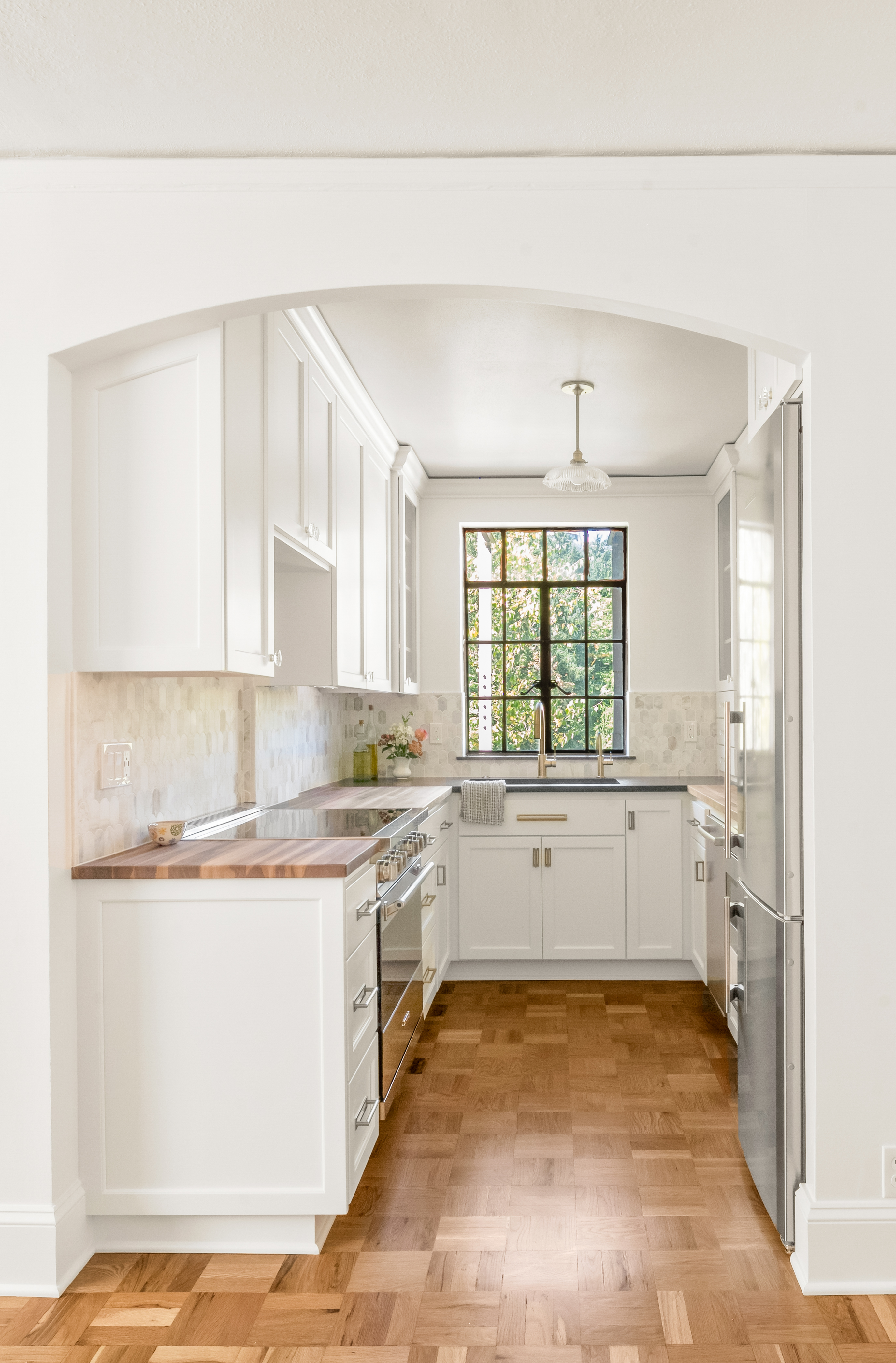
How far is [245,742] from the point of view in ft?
12.1

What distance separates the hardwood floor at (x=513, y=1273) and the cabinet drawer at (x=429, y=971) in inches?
24.3

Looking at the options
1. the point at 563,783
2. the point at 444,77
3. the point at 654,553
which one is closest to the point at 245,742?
the point at 563,783

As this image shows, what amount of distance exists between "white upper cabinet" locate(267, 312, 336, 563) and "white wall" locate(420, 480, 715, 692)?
7.25 ft

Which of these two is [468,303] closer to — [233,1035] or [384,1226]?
[233,1035]

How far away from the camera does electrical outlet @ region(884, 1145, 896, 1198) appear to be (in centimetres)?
224

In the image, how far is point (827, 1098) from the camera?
2.26 metres

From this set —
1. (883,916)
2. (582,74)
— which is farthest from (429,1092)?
(582,74)

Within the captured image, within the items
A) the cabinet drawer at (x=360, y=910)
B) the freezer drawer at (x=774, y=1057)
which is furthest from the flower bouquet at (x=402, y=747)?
the freezer drawer at (x=774, y=1057)

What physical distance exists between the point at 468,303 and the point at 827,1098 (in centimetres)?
243

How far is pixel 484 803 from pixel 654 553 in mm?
1806

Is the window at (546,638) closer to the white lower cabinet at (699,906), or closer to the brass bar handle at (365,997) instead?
the white lower cabinet at (699,906)

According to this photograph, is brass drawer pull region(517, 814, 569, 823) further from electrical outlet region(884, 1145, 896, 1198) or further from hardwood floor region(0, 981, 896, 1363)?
electrical outlet region(884, 1145, 896, 1198)

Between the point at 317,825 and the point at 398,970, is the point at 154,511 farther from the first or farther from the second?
the point at 398,970

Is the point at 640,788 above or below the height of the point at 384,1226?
above
